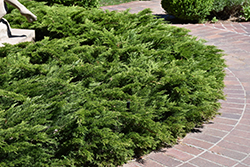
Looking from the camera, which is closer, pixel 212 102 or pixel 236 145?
pixel 236 145

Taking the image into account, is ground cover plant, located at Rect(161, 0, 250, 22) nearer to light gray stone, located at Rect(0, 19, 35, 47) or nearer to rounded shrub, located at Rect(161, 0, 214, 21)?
rounded shrub, located at Rect(161, 0, 214, 21)

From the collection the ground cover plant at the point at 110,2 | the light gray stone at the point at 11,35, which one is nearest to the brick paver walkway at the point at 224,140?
the light gray stone at the point at 11,35

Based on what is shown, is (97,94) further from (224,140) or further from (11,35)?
(11,35)

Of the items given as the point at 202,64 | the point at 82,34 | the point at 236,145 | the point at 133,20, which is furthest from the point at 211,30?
the point at 236,145

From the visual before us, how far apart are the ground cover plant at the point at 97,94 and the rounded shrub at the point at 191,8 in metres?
4.88

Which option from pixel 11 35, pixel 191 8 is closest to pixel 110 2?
pixel 191 8

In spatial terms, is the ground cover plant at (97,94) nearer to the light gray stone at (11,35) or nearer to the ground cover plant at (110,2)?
the light gray stone at (11,35)

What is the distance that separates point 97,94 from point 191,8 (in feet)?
23.5

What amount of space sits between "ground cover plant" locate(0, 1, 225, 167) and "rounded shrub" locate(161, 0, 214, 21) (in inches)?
192

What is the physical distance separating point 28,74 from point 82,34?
1583 mm

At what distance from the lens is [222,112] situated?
4094 millimetres

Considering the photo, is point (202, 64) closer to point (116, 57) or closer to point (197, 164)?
point (116, 57)

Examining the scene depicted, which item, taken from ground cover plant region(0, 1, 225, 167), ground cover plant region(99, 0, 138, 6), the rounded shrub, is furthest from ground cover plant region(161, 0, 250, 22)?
ground cover plant region(0, 1, 225, 167)

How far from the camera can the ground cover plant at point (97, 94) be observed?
263cm
